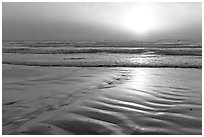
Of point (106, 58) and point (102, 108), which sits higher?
point (106, 58)

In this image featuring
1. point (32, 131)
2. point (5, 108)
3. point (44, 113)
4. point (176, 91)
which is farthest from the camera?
point (176, 91)

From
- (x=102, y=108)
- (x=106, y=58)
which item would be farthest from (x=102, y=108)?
(x=106, y=58)

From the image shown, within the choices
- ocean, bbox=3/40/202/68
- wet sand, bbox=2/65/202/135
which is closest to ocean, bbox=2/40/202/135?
wet sand, bbox=2/65/202/135

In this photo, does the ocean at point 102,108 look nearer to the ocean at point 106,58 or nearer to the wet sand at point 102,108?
the wet sand at point 102,108

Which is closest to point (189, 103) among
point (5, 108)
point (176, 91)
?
point (176, 91)

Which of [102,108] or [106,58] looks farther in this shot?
[106,58]

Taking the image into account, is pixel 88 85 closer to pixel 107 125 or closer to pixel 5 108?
pixel 5 108

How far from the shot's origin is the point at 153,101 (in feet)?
17.6

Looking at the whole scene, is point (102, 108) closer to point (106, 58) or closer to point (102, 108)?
point (102, 108)

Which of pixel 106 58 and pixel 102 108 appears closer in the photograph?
pixel 102 108

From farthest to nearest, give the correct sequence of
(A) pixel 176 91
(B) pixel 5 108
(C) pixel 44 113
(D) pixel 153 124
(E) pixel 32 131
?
(A) pixel 176 91, (B) pixel 5 108, (C) pixel 44 113, (D) pixel 153 124, (E) pixel 32 131

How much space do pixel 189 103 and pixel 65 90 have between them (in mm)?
3282

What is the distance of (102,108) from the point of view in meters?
4.84

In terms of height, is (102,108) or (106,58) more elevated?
(106,58)
